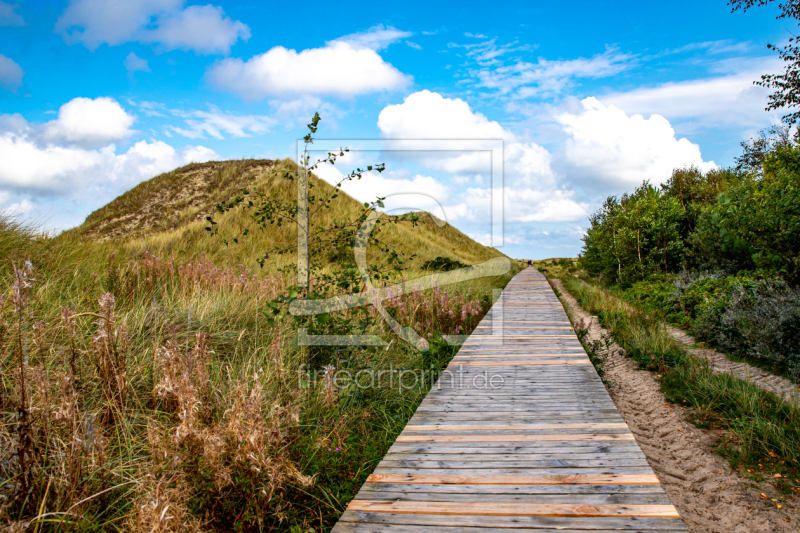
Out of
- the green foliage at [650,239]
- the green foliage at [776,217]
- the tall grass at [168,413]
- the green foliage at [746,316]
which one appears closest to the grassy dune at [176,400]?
the tall grass at [168,413]

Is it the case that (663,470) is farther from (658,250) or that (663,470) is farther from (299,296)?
(658,250)

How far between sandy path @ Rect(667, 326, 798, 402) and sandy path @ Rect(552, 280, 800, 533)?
1.30 metres

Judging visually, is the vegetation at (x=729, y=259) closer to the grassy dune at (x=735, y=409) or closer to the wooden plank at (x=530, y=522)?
the grassy dune at (x=735, y=409)

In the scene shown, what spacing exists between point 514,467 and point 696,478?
2259 mm

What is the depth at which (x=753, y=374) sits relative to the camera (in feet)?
22.3

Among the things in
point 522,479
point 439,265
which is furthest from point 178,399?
point 439,265

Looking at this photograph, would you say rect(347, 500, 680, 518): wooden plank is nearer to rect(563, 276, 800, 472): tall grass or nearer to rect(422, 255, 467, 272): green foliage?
rect(563, 276, 800, 472): tall grass

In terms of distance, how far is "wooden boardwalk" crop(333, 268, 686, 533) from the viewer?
2533 millimetres

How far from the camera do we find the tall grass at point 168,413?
2369 mm

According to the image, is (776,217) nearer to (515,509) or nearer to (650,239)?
(515,509)

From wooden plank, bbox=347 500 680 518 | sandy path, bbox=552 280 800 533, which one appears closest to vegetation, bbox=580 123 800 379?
sandy path, bbox=552 280 800 533

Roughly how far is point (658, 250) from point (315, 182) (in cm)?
1971

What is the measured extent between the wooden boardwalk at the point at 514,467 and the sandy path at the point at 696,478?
2.66 feet

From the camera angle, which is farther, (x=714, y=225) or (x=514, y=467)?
(x=714, y=225)
